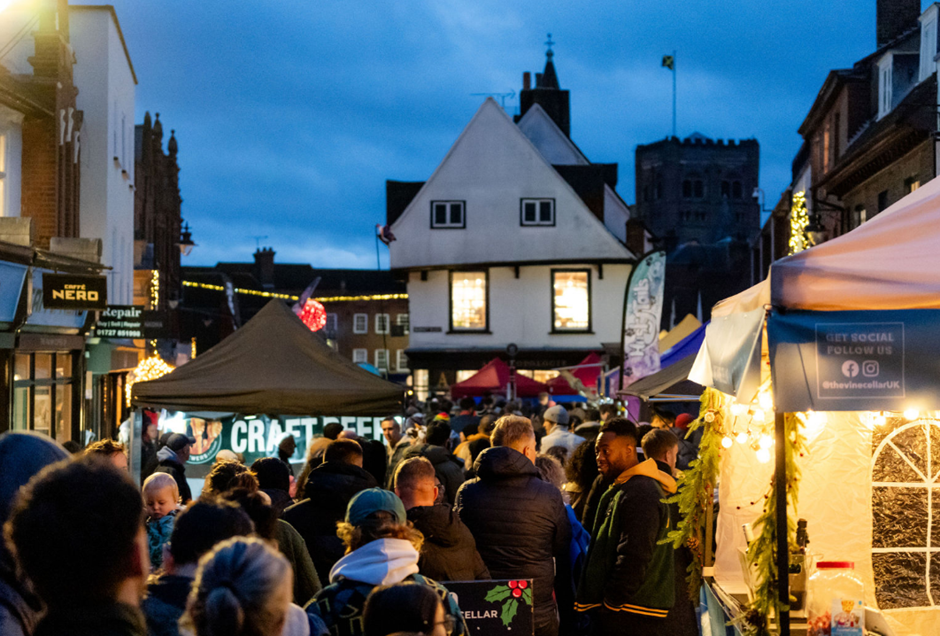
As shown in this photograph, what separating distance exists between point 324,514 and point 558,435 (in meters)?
5.13

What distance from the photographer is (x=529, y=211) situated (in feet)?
117

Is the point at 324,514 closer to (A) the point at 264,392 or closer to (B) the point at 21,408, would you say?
(A) the point at 264,392

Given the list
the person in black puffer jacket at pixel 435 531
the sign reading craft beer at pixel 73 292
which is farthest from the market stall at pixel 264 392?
the person in black puffer jacket at pixel 435 531

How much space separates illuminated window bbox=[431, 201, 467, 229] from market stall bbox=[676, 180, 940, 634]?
2897cm

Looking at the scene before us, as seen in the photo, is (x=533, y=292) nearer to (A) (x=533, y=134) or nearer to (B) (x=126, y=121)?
(A) (x=533, y=134)

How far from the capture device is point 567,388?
91.6ft

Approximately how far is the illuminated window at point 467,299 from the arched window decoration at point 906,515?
29.4 metres

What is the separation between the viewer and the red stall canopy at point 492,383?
24422mm

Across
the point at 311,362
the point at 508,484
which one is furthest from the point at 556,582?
the point at 311,362

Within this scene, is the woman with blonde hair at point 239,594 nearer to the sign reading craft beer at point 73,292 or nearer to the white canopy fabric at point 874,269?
the white canopy fabric at point 874,269

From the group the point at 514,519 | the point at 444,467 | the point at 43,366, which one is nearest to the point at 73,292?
the point at 43,366

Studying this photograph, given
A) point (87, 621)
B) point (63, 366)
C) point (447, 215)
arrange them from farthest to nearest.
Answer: point (447, 215)
point (63, 366)
point (87, 621)

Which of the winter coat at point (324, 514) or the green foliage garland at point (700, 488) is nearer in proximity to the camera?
the winter coat at point (324, 514)

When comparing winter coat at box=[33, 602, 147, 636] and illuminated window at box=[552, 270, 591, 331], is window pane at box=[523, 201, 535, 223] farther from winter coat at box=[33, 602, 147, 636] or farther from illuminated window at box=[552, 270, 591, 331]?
winter coat at box=[33, 602, 147, 636]
